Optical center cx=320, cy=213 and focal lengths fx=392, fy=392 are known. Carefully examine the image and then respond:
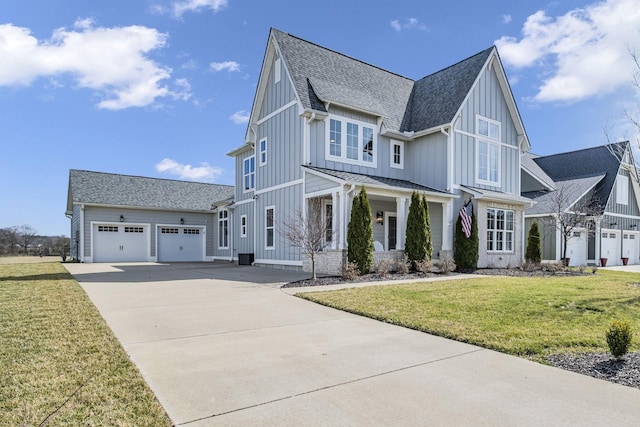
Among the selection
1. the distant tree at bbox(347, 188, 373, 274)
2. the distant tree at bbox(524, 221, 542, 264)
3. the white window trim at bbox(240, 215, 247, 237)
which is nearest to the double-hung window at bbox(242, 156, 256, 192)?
the white window trim at bbox(240, 215, 247, 237)

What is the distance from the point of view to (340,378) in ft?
12.6

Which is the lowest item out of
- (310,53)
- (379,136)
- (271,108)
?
(379,136)

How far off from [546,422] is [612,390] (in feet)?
3.87

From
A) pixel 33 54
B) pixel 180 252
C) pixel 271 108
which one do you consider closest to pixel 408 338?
pixel 33 54

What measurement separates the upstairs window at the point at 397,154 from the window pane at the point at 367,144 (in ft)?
4.53

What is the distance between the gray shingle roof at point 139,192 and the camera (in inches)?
918

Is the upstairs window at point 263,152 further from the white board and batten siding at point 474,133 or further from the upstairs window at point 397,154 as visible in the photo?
the white board and batten siding at point 474,133

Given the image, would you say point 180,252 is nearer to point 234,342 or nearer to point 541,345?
point 234,342

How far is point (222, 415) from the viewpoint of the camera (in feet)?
9.90

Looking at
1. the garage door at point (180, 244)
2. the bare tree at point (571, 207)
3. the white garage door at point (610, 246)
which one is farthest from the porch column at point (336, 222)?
the white garage door at point (610, 246)

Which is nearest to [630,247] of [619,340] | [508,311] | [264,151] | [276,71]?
[264,151]

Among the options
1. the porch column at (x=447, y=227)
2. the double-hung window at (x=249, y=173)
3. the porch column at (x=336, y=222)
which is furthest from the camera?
the double-hung window at (x=249, y=173)

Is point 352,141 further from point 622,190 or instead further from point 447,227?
point 622,190

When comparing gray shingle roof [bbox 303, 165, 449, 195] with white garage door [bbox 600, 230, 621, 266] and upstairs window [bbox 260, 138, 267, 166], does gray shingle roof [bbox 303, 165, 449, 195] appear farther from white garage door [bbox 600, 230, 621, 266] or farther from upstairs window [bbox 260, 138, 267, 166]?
white garage door [bbox 600, 230, 621, 266]
